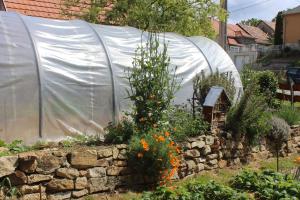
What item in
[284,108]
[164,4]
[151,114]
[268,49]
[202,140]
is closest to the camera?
[151,114]

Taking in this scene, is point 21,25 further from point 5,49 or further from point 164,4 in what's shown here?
point 164,4

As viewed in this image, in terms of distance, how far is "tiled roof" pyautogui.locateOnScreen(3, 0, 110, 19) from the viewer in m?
14.9

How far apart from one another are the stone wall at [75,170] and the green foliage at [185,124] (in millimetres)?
185

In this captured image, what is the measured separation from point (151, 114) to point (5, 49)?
2.69 meters

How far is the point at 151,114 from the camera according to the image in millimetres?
7266

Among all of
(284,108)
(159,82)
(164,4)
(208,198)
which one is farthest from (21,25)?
(284,108)

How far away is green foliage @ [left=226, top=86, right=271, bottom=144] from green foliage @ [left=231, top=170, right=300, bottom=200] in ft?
5.85

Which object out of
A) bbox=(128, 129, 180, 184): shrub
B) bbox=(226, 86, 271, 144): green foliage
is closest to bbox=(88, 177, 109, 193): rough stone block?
bbox=(128, 129, 180, 184): shrub

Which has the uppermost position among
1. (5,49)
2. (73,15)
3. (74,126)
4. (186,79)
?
(73,15)

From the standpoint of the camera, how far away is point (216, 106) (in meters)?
8.55

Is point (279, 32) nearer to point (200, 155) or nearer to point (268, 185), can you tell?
point (200, 155)

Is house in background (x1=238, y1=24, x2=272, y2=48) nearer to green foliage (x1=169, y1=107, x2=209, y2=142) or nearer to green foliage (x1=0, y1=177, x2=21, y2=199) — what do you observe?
green foliage (x1=169, y1=107, x2=209, y2=142)

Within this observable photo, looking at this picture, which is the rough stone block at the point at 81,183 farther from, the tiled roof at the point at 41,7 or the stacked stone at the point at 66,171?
the tiled roof at the point at 41,7

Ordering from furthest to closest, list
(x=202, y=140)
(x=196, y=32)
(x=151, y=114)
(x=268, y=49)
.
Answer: (x=268, y=49) < (x=196, y=32) < (x=202, y=140) < (x=151, y=114)
